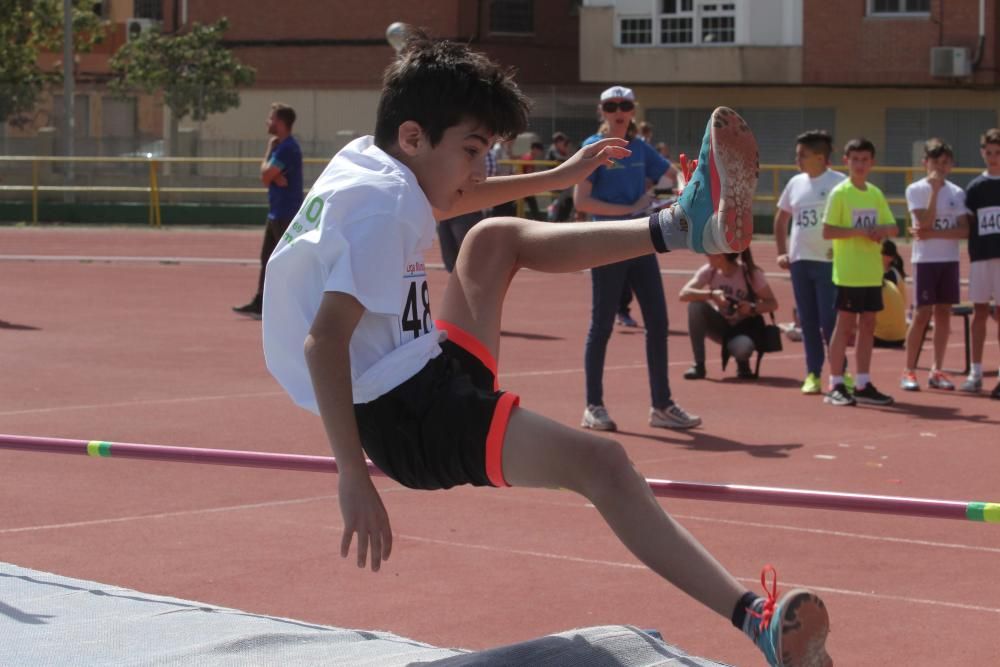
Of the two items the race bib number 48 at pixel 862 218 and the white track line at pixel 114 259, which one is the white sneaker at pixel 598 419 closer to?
the race bib number 48 at pixel 862 218

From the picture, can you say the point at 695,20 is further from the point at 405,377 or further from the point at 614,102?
the point at 405,377

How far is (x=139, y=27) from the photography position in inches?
1868

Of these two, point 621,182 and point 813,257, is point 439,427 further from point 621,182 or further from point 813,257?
point 813,257

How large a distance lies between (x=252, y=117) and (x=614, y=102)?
37.8m

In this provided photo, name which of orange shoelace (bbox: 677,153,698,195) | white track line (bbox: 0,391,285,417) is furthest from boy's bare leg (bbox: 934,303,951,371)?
orange shoelace (bbox: 677,153,698,195)

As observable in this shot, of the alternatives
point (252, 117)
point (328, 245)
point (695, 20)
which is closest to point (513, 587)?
point (328, 245)

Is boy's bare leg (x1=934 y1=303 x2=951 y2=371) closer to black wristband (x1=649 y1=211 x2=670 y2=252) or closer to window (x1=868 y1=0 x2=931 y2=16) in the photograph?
black wristband (x1=649 y1=211 x2=670 y2=252)

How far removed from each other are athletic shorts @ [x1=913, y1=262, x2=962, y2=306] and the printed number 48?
26.0 ft

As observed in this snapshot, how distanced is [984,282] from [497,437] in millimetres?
8149

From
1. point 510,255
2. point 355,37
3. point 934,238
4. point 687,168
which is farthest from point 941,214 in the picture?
point 355,37

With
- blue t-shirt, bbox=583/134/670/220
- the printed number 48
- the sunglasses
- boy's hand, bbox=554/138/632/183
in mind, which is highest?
the sunglasses

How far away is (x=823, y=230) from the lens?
35.6ft

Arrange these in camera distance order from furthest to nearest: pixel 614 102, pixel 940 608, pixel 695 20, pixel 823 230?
1. pixel 695 20
2. pixel 823 230
3. pixel 614 102
4. pixel 940 608

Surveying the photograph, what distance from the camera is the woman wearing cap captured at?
30.9 feet
